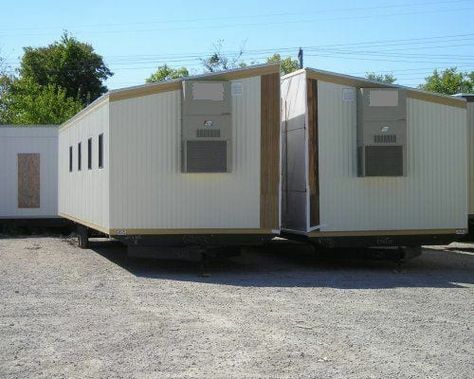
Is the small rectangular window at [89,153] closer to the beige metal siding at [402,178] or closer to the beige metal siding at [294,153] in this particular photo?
the beige metal siding at [294,153]

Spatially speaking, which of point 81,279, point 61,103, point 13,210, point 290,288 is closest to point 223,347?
point 290,288

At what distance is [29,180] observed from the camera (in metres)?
20.5

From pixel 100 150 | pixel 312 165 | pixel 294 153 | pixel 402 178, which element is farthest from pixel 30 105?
pixel 402 178

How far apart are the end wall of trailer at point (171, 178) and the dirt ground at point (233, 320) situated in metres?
0.94

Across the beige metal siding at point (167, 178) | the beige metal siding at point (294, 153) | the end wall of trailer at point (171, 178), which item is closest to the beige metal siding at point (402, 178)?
the beige metal siding at point (294, 153)

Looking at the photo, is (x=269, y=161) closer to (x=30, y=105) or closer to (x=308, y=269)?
(x=308, y=269)

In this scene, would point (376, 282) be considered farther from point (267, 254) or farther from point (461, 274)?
point (267, 254)

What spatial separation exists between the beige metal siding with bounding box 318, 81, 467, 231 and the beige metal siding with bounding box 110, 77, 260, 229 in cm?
141

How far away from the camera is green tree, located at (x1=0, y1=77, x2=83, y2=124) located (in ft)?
101

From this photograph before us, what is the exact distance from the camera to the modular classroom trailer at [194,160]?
1155cm

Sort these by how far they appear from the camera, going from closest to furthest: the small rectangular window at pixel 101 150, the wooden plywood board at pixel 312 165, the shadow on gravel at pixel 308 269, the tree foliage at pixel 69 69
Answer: the shadow on gravel at pixel 308 269 < the wooden plywood board at pixel 312 165 < the small rectangular window at pixel 101 150 < the tree foliage at pixel 69 69

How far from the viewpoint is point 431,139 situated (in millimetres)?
12773

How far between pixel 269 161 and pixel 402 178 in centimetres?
257

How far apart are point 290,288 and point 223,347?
385cm
